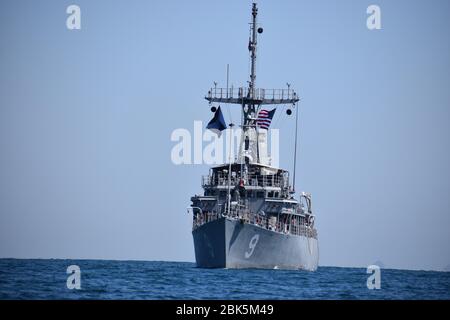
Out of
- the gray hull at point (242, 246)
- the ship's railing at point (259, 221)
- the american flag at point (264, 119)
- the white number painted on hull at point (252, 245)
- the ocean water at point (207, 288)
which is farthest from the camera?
the american flag at point (264, 119)

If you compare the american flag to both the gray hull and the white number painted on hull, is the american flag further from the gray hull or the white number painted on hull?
the white number painted on hull

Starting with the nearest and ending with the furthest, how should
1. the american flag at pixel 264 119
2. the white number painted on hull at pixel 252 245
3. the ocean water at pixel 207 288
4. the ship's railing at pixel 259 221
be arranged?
the ocean water at pixel 207 288
the white number painted on hull at pixel 252 245
the ship's railing at pixel 259 221
the american flag at pixel 264 119

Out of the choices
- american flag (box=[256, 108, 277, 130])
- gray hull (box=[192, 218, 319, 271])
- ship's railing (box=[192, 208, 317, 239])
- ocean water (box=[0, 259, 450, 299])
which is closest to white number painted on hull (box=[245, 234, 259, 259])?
gray hull (box=[192, 218, 319, 271])

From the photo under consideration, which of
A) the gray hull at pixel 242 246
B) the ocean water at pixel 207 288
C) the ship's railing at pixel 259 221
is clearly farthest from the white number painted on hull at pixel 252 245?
the ocean water at pixel 207 288

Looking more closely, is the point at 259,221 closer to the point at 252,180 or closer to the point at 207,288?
the point at 252,180

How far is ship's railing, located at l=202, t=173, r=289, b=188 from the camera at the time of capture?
83.8 meters

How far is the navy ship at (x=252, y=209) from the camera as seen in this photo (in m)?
76.3

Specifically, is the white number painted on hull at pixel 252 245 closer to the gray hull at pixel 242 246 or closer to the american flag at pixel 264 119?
the gray hull at pixel 242 246

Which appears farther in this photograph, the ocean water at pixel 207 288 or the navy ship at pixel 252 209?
the navy ship at pixel 252 209

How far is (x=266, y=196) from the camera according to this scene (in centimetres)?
8369

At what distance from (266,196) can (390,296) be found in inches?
1104

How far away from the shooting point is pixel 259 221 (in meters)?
81.9

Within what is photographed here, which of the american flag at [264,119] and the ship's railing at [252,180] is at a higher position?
the american flag at [264,119]
